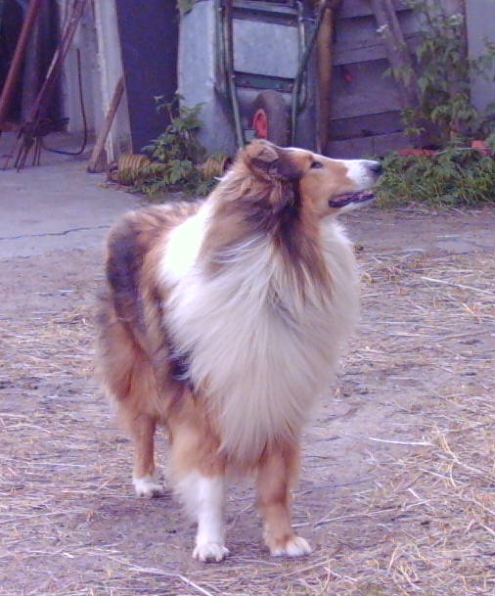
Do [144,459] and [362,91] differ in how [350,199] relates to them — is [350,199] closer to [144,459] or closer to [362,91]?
[144,459]

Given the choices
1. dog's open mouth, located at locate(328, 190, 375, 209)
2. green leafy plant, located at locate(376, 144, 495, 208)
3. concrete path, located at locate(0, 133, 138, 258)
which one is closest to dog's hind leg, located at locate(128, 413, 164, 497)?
dog's open mouth, located at locate(328, 190, 375, 209)

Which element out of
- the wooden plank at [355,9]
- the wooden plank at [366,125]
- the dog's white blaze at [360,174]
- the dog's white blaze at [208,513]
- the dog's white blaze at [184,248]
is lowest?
the dog's white blaze at [208,513]

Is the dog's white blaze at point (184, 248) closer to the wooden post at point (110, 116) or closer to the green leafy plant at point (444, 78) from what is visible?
the green leafy plant at point (444, 78)

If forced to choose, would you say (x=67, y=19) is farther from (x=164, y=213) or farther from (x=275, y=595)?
(x=275, y=595)

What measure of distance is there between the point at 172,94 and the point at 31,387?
5.01 meters

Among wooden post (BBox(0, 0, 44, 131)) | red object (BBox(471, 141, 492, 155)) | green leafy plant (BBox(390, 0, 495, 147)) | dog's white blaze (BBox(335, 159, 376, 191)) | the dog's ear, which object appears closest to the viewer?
the dog's ear

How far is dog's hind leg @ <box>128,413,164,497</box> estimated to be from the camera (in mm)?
4199

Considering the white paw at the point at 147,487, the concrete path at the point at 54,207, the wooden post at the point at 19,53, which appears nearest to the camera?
the white paw at the point at 147,487

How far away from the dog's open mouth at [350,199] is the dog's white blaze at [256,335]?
6 cm

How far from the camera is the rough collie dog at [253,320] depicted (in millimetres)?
3479

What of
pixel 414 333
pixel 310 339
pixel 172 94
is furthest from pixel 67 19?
pixel 310 339

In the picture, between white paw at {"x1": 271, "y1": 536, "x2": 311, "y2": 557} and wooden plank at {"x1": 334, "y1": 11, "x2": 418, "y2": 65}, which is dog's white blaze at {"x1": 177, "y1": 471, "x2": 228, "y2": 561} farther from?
wooden plank at {"x1": 334, "y1": 11, "x2": 418, "y2": 65}

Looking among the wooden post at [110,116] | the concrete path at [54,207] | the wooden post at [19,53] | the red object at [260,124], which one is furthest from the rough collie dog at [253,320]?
the wooden post at [19,53]

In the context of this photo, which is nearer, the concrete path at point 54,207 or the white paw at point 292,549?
the white paw at point 292,549
